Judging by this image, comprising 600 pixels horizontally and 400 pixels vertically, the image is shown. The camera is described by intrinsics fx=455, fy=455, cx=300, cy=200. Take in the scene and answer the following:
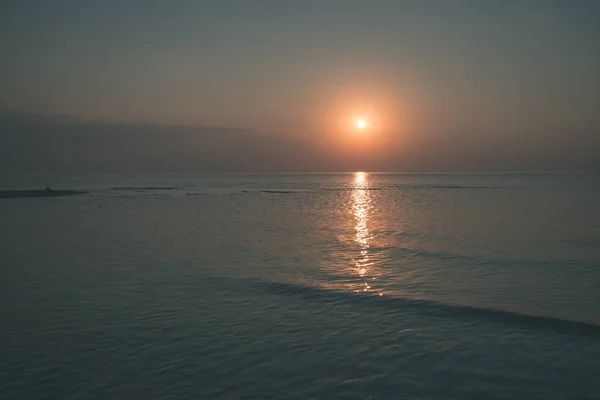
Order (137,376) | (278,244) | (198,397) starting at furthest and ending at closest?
(278,244) → (137,376) → (198,397)

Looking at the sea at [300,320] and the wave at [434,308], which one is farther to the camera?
the wave at [434,308]

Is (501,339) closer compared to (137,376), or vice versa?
(137,376)

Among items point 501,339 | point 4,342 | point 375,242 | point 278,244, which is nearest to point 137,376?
point 4,342

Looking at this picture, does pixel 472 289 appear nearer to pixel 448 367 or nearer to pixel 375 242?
pixel 448 367

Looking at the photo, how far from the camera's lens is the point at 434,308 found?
635 inches

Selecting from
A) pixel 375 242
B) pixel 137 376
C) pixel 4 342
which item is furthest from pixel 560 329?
pixel 375 242

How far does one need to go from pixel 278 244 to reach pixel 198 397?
897 inches

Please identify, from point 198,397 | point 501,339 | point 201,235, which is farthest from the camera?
point 201,235

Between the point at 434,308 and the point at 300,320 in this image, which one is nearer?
the point at 300,320

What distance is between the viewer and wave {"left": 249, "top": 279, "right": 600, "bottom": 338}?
14.2m

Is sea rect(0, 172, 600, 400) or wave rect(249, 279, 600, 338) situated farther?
wave rect(249, 279, 600, 338)

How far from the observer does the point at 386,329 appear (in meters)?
13.9

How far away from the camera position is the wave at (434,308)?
1416cm

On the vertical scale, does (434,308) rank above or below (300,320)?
below
